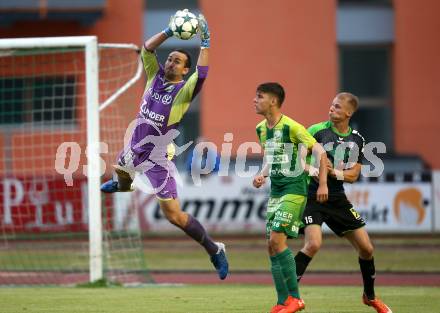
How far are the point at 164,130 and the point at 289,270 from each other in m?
2.11

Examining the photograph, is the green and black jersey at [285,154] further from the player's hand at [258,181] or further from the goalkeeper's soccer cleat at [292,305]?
the goalkeeper's soccer cleat at [292,305]

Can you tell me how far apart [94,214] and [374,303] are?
453 cm

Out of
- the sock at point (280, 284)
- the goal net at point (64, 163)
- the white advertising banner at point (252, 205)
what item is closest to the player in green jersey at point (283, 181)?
the sock at point (280, 284)

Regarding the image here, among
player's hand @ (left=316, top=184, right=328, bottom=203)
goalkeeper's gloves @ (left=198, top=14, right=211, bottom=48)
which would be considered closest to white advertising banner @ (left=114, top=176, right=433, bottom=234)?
goalkeeper's gloves @ (left=198, top=14, right=211, bottom=48)

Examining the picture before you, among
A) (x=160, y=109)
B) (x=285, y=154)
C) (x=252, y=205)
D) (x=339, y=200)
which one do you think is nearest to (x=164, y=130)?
(x=160, y=109)

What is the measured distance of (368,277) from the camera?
9617 mm

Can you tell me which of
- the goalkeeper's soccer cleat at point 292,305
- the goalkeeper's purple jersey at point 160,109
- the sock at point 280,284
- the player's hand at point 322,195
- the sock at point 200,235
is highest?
the goalkeeper's purple jersey at point 160,109

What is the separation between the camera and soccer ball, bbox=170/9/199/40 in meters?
9.48

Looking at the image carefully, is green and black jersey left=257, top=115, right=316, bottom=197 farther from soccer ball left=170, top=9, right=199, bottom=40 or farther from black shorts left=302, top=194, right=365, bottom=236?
soccer ball left=170, top=9, right=199, bottom=40

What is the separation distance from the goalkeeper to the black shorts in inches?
38.3

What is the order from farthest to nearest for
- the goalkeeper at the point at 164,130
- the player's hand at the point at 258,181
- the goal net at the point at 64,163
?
the goal net at the point at 64,163 → the goalkeeper at the point at 164,130 → the player's hand at the point at 258,181

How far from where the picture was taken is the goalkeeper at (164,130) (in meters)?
9.91

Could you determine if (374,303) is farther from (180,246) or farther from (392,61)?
(392,61)

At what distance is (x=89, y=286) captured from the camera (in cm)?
1261
